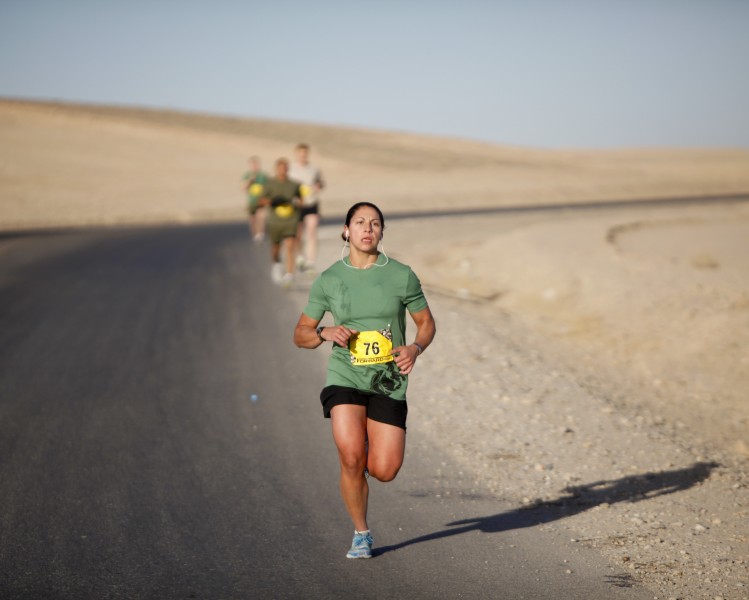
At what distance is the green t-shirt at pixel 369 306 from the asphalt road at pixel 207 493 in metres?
0.99

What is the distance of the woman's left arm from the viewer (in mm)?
4820

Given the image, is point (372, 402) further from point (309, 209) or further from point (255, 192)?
point (255, 192)

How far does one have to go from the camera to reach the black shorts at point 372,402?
196 inches

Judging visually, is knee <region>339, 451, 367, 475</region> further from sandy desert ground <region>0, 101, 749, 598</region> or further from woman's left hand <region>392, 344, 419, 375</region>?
sandy desert ground <region>0, 101, 749, 598</region>

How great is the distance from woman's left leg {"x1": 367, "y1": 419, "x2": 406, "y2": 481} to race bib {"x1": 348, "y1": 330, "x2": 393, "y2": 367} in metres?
0.33

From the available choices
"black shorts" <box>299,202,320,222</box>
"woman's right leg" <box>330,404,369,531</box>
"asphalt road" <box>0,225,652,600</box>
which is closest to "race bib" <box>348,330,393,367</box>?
"woman's right leg" <box>330,404,369,531</box>

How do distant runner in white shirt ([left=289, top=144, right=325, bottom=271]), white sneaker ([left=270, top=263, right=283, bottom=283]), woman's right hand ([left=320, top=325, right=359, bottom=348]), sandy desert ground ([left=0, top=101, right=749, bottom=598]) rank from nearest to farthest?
woman's right hand ([left=320, top=325, right=359, bottom=348]) → sandy desert ground ([left=0, top=101, right=749, bottom=598]) → distant runner in white shirt ([left=289, top=144, right=325, bottom=271]) → white sneaker ([left=270, top=263, right=283, bottom=283])

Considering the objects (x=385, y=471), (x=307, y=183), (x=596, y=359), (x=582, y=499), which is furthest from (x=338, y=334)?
(x=307, y=183)

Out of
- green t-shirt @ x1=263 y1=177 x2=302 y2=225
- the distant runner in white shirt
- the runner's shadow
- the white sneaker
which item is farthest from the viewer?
the white sneaker

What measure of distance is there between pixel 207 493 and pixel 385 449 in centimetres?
182

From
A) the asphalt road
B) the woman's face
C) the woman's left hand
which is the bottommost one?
the asphalt road

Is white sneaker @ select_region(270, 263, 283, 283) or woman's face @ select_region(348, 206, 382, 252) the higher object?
woman's face @ select_region(348, 206, 382, 252)

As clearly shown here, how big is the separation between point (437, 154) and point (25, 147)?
35788mm

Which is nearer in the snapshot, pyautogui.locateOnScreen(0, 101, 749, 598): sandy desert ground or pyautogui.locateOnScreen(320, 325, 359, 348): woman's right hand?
pyautogui.locateOnScreen(320, 325, 359, 348): woman's right hand
